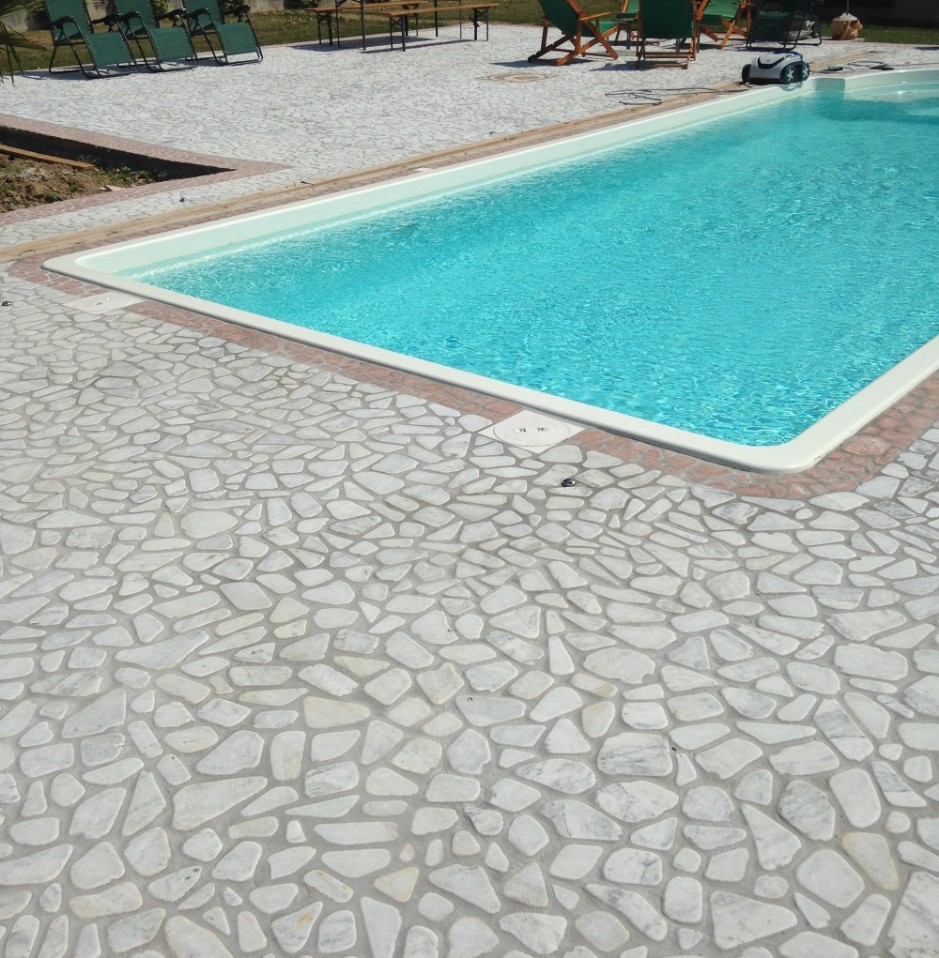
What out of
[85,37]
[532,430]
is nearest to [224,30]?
[85,37]

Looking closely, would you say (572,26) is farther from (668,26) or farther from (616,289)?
(616,289)

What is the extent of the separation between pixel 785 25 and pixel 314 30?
933 cm

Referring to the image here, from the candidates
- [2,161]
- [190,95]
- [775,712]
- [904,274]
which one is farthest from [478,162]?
[775,712]

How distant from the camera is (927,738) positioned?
2.87 metres

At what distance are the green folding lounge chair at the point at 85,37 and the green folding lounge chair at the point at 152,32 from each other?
14.0 inches

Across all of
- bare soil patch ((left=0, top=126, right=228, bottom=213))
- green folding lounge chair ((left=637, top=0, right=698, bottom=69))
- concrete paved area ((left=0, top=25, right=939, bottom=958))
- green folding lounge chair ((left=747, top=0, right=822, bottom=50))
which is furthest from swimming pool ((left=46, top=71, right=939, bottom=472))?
green folding lounge chair ((left=747, top=0, right=822, bottom=50))

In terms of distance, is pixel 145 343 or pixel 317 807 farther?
pixel 145 343

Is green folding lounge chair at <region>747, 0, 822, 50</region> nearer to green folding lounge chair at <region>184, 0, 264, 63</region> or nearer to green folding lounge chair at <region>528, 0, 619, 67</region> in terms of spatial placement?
green folding lounge chair at <region>528, 0, 619, 67</region>

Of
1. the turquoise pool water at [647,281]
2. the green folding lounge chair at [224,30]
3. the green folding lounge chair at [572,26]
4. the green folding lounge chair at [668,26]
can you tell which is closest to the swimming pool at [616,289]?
the turquoise pool water at [647,281]

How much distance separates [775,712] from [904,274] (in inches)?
238

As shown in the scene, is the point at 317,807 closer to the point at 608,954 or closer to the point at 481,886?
the point at 481,886

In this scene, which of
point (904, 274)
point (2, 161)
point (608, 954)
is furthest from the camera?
point (2, 161)

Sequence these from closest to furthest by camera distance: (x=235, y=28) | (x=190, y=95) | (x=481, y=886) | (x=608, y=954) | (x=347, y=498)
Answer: (x=608, y=954), (x=481, y=886), (x=347, y=498), (x=190, y=95), (x=235, y=28)

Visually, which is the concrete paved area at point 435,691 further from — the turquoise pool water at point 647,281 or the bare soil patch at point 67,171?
the bare soil patch at point 67,171
